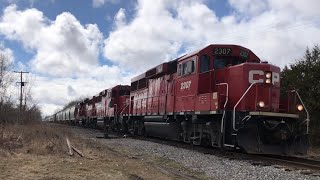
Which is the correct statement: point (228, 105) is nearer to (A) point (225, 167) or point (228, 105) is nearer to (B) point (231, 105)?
(B) point (231, 105)

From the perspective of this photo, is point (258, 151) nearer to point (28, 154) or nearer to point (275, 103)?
point (275, 103)

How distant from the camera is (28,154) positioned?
13719 millimetres

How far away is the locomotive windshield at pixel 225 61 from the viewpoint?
1775cm

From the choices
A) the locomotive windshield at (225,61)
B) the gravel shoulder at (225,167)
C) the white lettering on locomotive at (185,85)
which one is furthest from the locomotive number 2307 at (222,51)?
the gravel shoulder at (225,167)

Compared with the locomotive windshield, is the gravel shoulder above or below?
below

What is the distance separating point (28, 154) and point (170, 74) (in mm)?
9769

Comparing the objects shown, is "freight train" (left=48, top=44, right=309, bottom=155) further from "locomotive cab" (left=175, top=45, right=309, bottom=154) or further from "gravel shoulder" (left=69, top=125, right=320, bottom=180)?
"gravel shoulder" (left=69, top=125, right=320, bottom=180)

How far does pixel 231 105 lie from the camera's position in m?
16.2

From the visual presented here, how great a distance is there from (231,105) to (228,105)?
0.14 m

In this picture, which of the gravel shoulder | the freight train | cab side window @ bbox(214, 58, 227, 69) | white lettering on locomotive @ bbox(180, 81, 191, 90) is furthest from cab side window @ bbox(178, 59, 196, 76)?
the gravel shoulder

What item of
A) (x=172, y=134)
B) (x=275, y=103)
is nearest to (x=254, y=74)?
(x=275, y=103)

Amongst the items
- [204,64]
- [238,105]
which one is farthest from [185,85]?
[238,105]

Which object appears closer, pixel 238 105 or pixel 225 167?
pixel 225 167

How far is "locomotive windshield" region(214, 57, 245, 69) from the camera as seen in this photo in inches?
699
